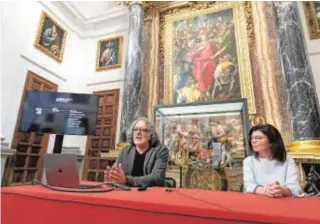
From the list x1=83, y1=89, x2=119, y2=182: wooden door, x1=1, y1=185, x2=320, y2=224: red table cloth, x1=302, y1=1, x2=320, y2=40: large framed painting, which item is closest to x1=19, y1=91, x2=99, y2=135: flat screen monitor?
x1=83, y1=89, x2=119, y2=182: wooden door

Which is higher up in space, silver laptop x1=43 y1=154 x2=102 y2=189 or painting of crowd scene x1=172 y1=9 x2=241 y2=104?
painting of crowd scene x1=172 y1=9 x2=241 y2=104

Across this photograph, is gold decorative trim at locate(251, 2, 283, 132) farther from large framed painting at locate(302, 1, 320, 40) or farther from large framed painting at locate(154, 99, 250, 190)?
large framed painting at locate(302, 1, 320, 40)

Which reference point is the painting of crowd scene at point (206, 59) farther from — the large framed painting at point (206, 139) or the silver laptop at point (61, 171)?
the silver laptop at point (61, 171)

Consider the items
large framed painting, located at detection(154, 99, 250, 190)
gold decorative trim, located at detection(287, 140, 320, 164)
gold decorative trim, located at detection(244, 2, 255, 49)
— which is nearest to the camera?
gold decorative trim, located at detection(287, 140, 320, 164)

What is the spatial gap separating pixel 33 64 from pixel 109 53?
6.54ft

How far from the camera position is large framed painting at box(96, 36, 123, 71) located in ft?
19.9

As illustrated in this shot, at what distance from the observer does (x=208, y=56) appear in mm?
5059

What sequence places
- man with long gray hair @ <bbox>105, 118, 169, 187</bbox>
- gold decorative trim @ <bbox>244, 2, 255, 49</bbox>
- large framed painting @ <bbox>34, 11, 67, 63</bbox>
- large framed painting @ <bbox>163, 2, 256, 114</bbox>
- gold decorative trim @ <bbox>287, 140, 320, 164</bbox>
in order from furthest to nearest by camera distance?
large framed painting @ <bbox>34, 11, 67, 63</bbox>
gold decorative trim @ <bbox>244, 2, 255, 49</bbox>
large framed painting @ <bbox>163, 2, 256, 114</bbox>
gold decorative trim @ <bbox>287, 140, 320, 164</bbox>
man with long gray hair @ <bbox>105, 118, 169, 187</bbox>

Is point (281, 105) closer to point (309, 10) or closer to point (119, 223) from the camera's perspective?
point (309, 10)

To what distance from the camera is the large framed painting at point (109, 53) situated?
19.9 feet

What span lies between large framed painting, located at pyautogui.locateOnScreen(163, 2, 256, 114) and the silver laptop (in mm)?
3813

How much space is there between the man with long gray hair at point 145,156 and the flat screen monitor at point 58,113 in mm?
1464

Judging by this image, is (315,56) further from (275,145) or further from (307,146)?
(275,145)

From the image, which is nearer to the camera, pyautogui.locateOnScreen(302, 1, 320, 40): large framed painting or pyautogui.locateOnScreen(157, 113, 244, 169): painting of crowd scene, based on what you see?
pyautogui.locateOnScreen(157, 113, 244, 169): painting of crowd scene
